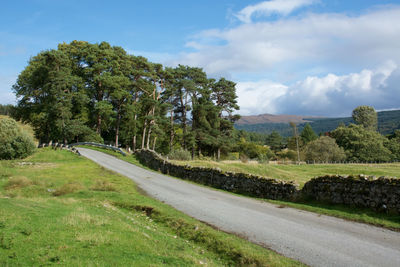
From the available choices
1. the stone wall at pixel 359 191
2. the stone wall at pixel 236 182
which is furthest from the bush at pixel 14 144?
the stone wall at pixel 359 191

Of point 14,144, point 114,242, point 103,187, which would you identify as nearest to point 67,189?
point 103,187

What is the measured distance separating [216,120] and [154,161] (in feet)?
85.0

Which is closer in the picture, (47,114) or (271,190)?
(271,190)

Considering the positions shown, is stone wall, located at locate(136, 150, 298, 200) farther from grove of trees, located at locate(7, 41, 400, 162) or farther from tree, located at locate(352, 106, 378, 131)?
tree, located at locate(352, 106, 378, 131)

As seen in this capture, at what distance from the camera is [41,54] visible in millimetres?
52406

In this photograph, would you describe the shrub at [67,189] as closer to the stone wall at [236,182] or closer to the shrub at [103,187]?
the shrub at [103,187]

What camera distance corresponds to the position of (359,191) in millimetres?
12883

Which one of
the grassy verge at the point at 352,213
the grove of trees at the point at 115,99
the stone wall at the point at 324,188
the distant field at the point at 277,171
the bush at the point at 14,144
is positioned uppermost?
the grove of trees at the point at 115,99

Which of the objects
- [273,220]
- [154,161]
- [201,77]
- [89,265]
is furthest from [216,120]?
[89,265]

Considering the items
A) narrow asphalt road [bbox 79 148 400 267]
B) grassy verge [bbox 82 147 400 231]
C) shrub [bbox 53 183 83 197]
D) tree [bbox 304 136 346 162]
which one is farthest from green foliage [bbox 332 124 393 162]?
shrub [bbox 53 183 83 197]

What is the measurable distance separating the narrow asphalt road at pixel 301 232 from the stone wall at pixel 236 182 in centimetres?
155

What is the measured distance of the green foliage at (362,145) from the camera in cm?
7375

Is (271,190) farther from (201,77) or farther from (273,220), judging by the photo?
(201,77)

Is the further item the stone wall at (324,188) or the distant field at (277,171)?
the distant field at (277,171)
